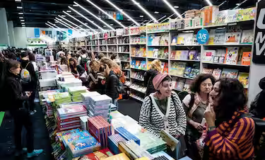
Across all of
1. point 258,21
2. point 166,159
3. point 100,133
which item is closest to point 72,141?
point 100,133

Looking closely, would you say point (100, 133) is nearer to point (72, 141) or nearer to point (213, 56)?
point (72, 141)

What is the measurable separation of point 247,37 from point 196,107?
2.12m

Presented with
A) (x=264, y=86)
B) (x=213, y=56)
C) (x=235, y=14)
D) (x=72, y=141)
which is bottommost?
(x=72, y=141)

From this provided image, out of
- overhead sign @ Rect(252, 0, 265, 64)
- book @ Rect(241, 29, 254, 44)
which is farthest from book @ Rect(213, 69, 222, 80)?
overhead sign @ Rect(252, 0, 265, 64)

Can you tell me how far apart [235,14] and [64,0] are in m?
10.7

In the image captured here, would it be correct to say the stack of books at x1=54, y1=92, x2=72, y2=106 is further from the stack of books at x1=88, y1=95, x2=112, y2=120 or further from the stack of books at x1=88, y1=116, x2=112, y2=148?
the stack of books at x1=88, y1=116, x2=112, y2=148

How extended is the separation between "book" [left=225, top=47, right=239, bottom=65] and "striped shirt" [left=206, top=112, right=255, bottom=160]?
277 cm

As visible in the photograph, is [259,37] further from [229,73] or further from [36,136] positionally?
[36,136]

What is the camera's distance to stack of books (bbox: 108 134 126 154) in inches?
62.3

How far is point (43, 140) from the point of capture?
4352mm

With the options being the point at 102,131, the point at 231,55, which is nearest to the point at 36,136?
the point at 102,131

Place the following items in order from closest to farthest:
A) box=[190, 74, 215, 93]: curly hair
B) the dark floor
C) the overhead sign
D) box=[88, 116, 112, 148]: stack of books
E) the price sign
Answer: box=[88, 116, 112, 148]: stack of books < box=[190, 74, 215, 93]: curly hair < the overhead sign < the dark floor < the price sign

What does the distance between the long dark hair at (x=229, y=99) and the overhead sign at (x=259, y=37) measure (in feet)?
6.66

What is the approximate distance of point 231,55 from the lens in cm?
401
